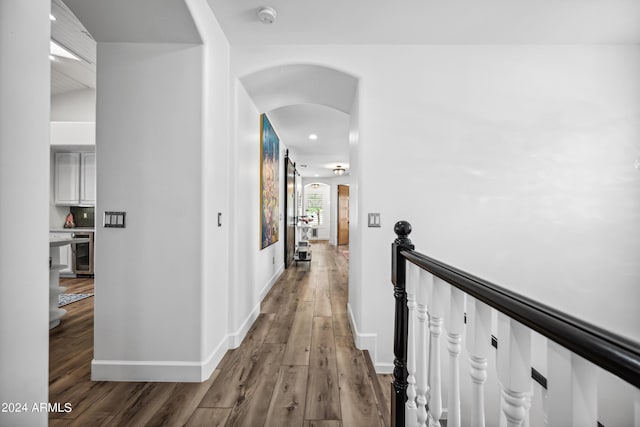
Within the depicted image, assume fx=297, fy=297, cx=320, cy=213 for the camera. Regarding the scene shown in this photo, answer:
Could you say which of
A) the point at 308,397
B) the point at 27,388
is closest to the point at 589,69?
the point at 308,397

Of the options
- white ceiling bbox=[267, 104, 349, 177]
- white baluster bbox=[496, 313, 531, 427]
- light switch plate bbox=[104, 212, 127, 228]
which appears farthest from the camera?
white ceiling bbox=[267, 104, 349, 177]

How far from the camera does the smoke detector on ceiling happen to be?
6.62 ft

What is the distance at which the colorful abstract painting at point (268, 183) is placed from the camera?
3584mm

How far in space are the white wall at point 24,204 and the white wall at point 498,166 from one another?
6.25ft

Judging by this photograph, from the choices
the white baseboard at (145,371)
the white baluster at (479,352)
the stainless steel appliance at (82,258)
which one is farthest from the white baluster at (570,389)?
the stainless steel appliance at (82,258)

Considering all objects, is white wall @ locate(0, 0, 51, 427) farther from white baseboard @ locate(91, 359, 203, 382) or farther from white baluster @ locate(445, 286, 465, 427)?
white baseboard @ locate(91, 359, 203, 382)

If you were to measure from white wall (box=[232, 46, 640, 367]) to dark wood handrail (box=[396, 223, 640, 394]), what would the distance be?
1.70 metres

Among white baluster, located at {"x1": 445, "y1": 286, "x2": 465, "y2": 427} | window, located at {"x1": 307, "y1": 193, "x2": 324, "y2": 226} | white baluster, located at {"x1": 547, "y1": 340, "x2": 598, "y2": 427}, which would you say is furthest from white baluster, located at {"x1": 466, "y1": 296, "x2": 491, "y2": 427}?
window, located at {"x1": 307, "y1": 193, "x2": 324, "y2": 226}

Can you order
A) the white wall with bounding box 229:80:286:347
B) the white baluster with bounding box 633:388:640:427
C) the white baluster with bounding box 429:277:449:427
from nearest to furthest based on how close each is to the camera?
1. the white baluster with bounding box 633:388:640:427
2. the white baluster with bounding box 429:277:449:427
3. the white wall with bounding box 229:80:286:347

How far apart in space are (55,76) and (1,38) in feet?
16.5

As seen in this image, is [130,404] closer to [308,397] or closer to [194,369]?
[194,369]

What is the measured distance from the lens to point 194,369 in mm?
1940

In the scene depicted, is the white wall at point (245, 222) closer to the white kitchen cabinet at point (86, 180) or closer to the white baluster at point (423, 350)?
the white baluster at point (423, 350)

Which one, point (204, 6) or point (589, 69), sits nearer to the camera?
point (204, 6)
